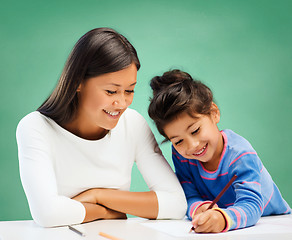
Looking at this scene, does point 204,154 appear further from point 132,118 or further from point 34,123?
point 34,123

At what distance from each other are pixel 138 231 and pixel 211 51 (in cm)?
200

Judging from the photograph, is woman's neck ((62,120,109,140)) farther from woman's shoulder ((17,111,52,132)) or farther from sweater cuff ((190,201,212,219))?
sweater cuff ((190,201,212,219))

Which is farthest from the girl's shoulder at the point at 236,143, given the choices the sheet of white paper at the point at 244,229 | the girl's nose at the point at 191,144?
the sheet of white paper at the point at 244,229

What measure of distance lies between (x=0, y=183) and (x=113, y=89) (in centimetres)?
171

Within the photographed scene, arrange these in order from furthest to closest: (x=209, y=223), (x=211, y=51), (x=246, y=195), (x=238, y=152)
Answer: (x=211, y=51) < (x=238, y=152) < (x=246, y=195) < (x=209, y=223)

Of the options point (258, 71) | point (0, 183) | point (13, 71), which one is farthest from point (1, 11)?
point (258, 71)

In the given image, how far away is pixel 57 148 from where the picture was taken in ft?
4.86

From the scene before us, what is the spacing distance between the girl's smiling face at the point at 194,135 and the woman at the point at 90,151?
4.8 inches

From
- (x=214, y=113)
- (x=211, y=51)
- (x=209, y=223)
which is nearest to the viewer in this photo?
(x=209, y=223)

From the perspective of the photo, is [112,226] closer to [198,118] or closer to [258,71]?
[198,118]

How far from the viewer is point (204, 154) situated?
150 centimetres

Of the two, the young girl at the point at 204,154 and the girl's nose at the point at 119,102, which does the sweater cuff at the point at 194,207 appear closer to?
the young girl at the point at 204,154

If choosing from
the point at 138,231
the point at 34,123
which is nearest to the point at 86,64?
the point at 34,123

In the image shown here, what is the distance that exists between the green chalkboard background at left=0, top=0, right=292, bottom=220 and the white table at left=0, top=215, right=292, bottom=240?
63.5 inches
